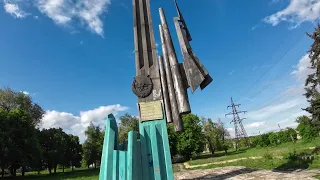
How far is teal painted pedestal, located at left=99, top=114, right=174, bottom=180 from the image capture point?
4855 millimetres

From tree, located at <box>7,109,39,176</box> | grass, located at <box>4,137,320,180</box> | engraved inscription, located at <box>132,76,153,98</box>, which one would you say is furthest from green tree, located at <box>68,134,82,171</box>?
engraved inscription, located at <box>132,76,153,98</box>

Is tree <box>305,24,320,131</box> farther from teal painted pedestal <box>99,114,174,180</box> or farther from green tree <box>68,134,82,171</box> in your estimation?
green tree <box>68,134,82,171</box>

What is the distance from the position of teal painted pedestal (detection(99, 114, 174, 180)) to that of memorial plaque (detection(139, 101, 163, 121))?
0.39 ft

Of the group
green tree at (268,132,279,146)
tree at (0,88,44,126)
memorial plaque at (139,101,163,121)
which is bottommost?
memorial plaque at (139,101,163,121)

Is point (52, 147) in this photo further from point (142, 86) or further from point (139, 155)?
point (139, 155)

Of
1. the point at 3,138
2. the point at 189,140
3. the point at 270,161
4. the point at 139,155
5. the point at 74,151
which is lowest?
the point at 270,161

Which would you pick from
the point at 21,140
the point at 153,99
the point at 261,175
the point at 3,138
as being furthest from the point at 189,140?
the point at 153,99

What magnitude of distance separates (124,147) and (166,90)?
1622 millimetres

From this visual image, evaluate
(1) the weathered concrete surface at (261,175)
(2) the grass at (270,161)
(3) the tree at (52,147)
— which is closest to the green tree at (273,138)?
(2) the grass at (270,161)

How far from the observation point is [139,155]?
17.1 feet

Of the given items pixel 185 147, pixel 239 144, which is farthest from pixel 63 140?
pixel 239 144

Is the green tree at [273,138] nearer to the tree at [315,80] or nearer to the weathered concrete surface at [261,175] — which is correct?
the tree at [315,80]

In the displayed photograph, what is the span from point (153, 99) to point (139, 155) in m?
1.45

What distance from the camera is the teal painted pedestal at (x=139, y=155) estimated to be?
191 inches
